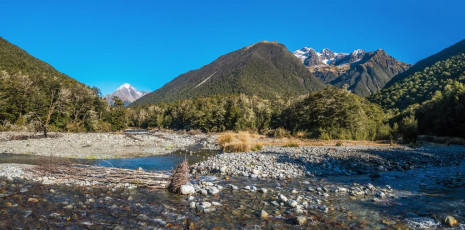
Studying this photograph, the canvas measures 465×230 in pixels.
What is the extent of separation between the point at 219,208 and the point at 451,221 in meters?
5.20

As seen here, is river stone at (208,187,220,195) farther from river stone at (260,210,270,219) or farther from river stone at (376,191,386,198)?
river stone at (376,191,386,198)

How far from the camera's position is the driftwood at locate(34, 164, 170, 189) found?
27.4ft

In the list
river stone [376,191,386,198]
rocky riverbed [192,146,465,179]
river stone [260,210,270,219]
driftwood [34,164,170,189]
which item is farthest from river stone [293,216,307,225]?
rocky riverbed [192,146,465,179]

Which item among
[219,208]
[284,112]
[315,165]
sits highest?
[284,112]

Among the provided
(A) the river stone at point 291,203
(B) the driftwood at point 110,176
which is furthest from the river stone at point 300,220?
(B) the driftwood at point 110,176

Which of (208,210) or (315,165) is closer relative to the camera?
(208,210)

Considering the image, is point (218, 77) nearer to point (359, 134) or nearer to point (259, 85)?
point (259, 85)

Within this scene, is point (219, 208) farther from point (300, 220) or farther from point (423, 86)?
point (423, 86)

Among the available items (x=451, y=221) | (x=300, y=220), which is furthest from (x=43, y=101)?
(x=451, y=221)

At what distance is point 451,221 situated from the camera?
511 cm

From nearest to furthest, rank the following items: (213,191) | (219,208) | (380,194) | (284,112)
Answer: (219,208) < (380,194) < (213,191) < (284,112)

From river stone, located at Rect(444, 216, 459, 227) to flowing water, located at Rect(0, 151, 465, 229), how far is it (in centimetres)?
12

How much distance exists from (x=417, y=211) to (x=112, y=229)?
7.27m

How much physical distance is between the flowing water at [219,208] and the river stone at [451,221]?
0.12 m
